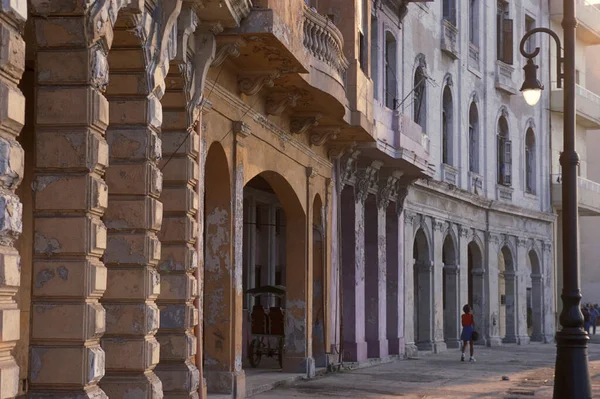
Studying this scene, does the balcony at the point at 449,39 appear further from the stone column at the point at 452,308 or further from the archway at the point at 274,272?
the archway at the point at 274,272

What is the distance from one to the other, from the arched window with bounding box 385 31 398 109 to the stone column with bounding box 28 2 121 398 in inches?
761

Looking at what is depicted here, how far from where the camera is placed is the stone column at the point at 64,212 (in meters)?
9.48

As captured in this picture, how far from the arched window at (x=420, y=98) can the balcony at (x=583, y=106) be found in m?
12.5

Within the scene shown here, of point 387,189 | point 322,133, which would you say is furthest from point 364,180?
point 322,133

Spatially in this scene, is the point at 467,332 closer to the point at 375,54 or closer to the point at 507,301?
the point at 375,54

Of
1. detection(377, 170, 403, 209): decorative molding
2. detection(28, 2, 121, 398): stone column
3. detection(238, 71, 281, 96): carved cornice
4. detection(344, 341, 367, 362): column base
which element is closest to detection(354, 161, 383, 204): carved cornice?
detection(377, 170, 403, 209): decorative molding

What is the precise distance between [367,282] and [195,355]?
1344 centimetres

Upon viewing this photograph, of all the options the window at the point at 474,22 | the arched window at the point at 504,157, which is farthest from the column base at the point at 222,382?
the arched window at the point at 504,157

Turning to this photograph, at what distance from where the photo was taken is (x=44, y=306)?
31.3 ft

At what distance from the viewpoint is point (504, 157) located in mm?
39406

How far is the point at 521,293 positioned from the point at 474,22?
9338 millimetres

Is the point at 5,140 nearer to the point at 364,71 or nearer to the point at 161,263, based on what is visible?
the point at 161,263

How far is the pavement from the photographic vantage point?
18766 mm

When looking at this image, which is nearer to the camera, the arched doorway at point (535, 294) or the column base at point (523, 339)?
the column base at point (523, 339)
